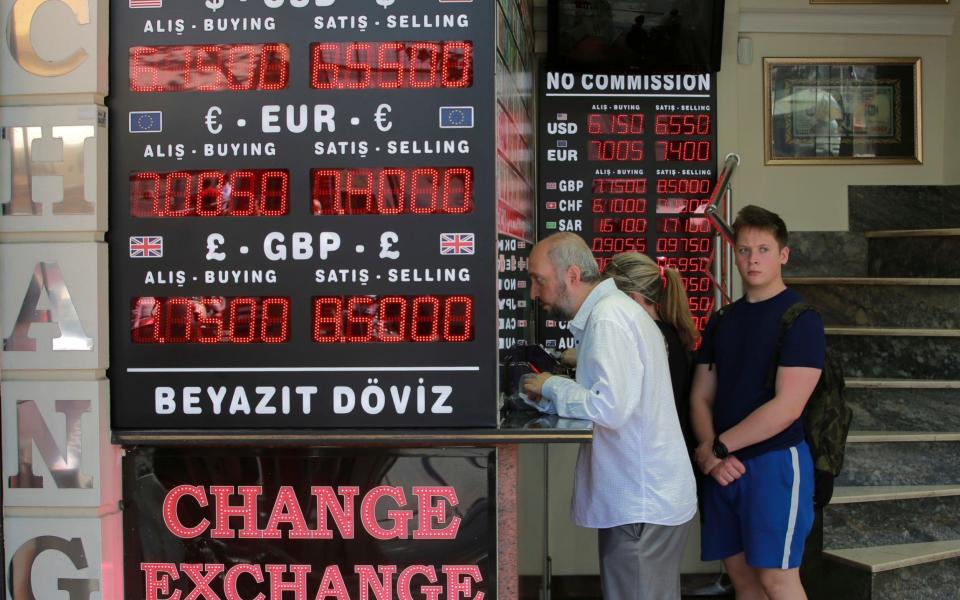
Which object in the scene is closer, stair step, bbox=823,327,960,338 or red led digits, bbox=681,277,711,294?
stair step, bbox=823,327,960,338

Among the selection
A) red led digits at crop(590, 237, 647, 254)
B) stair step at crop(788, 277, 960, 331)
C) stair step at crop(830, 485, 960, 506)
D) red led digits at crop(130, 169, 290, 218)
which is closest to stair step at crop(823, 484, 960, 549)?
stair step at crop(830, 485, 960, 506)

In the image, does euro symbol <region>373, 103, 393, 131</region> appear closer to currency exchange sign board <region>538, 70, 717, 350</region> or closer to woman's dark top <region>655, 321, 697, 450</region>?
woman's dark top <region>655, 321, 697, 450</region>

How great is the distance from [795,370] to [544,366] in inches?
38.8

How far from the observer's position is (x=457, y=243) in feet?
9.91

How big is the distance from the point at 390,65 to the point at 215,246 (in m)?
0.72

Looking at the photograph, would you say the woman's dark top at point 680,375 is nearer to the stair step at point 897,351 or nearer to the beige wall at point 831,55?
the stair step at point 897,351

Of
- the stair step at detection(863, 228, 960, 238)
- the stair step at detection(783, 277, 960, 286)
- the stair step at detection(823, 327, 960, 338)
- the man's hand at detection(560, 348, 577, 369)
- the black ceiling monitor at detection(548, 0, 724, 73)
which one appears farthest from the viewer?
the stair step at detection(863, 228, 960, 238)

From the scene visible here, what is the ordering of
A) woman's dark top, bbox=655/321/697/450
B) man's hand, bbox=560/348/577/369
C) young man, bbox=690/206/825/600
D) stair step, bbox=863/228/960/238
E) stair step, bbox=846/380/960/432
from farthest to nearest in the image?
stair step, bbox=863/228/960/238 → stair step, bbox=846/380/960/432 → man's hand, bbox=560/348/577/369 → woman's dark top, bbox=655/321/697/450 → young man, bbox=690/206/825/600

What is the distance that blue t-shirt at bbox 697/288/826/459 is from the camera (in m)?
3.29

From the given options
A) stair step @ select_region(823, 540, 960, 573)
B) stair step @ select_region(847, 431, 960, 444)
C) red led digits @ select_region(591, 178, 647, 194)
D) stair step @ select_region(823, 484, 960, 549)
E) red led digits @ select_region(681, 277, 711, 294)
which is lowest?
stair step @ select_region(823, 540, 960, 573)

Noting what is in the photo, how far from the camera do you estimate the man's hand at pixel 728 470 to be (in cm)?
338

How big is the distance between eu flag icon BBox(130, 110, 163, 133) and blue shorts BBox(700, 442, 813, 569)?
2.09 metres

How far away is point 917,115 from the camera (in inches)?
236

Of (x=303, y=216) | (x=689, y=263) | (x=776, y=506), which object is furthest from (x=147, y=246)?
(x=689, y=263)
